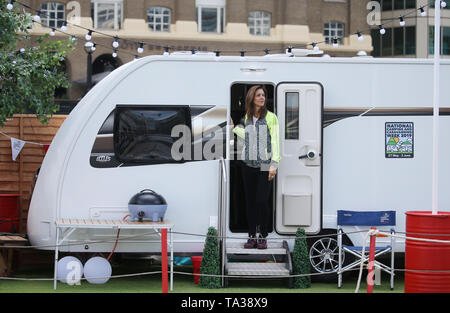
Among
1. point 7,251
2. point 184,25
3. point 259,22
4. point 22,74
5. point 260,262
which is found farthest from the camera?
point 259,22

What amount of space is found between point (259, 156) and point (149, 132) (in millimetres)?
1403

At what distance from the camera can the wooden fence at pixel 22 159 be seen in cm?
1109

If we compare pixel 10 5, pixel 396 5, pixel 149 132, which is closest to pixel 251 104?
pixel 149 132

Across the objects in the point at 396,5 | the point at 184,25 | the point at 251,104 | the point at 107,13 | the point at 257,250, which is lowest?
the point at 257,250

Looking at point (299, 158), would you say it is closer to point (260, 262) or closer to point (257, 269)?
point (260, 262)

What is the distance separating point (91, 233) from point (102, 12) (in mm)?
24378

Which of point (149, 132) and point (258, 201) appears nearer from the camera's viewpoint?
point (258, 201)

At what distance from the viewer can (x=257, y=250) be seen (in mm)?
9109

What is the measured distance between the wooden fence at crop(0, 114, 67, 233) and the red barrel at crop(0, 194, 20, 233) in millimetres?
181

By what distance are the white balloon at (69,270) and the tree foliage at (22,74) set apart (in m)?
3.17

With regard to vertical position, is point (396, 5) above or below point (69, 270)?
above

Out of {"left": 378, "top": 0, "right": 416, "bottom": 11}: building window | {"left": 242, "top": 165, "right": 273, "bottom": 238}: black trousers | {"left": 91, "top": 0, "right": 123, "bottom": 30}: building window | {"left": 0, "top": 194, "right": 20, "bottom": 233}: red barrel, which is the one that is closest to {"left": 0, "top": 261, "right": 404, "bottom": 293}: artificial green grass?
{"left": 242, "top": 165, "right": 273, "bottom": 238}: black trousers

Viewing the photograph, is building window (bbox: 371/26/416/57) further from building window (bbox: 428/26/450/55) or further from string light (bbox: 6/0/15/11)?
string light (bbox: 6/0/15/11)
